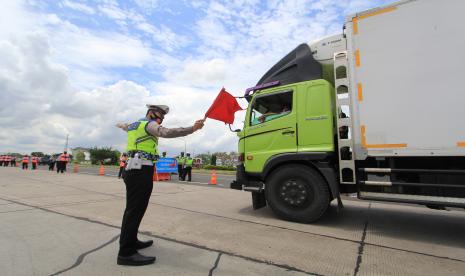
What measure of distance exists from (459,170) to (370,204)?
12.1ft

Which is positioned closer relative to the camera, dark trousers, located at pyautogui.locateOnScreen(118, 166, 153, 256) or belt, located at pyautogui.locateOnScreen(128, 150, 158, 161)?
dark trousers, located at pyautogui.locateOnScreen(118, 166, 153, 256)

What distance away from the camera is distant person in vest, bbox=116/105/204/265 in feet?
9.93

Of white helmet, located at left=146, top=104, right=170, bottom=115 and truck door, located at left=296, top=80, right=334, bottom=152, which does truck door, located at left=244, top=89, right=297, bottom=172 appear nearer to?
truck door, located at left=296, top=80, right=334, bottom=152

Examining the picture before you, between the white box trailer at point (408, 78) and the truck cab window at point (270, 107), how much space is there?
1.18 metres

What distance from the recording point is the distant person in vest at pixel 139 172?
119 inches

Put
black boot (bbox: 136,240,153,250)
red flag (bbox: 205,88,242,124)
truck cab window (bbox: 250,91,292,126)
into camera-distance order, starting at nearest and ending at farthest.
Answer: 1. black boot (bbox: 136,240,153,250)
2. red flag (bbox: 205,88,242,124)
3. truck cab window (bbox: 250,91,292,126)

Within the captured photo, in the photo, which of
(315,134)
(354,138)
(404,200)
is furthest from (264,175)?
(404,200)

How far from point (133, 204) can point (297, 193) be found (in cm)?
290

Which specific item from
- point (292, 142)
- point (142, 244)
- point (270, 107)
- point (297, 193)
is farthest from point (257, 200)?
point (142, 244)

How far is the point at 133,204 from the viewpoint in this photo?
312 centimetres

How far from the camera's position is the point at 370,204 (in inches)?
289

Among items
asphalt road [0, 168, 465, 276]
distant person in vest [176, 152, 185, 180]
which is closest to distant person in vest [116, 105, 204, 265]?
asphalt road [0, 168, 465, 276]

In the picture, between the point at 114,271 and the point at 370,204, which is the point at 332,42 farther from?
the point at 114,271

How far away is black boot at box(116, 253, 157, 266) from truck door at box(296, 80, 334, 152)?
121 inches
